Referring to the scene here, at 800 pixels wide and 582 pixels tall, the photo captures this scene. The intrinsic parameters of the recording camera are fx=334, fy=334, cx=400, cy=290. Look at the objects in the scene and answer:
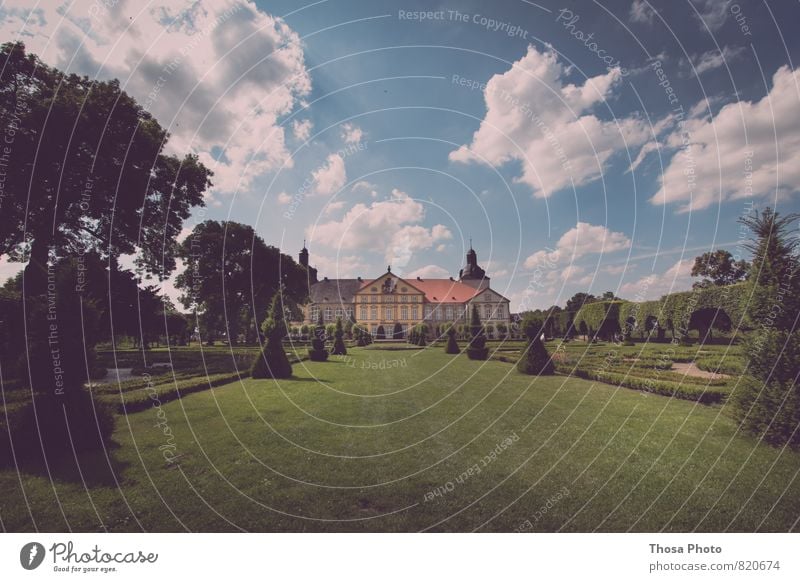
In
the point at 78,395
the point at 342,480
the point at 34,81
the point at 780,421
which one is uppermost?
the point at 34,81

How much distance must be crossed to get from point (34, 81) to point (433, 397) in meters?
24.5

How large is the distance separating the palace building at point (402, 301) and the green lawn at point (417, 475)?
3979cm

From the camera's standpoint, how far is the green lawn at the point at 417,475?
17.0 feet

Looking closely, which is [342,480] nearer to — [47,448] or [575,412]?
[47,448]

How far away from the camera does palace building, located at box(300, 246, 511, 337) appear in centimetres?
5897

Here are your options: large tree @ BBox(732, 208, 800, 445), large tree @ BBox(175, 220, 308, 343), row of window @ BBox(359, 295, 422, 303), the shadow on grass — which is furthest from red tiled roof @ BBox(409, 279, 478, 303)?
the shadow on grass

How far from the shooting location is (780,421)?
7.66m

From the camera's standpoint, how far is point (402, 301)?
62312 mm

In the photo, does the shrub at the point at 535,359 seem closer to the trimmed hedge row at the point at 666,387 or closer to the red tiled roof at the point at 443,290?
the trimmed hedge row at the point at 666,387

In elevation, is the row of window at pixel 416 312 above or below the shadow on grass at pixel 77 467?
above

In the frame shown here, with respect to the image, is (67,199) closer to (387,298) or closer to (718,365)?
(718,365)

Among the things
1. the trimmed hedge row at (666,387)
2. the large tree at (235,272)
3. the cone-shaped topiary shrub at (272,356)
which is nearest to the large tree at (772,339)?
the trimmed hedge row at (666,387)
